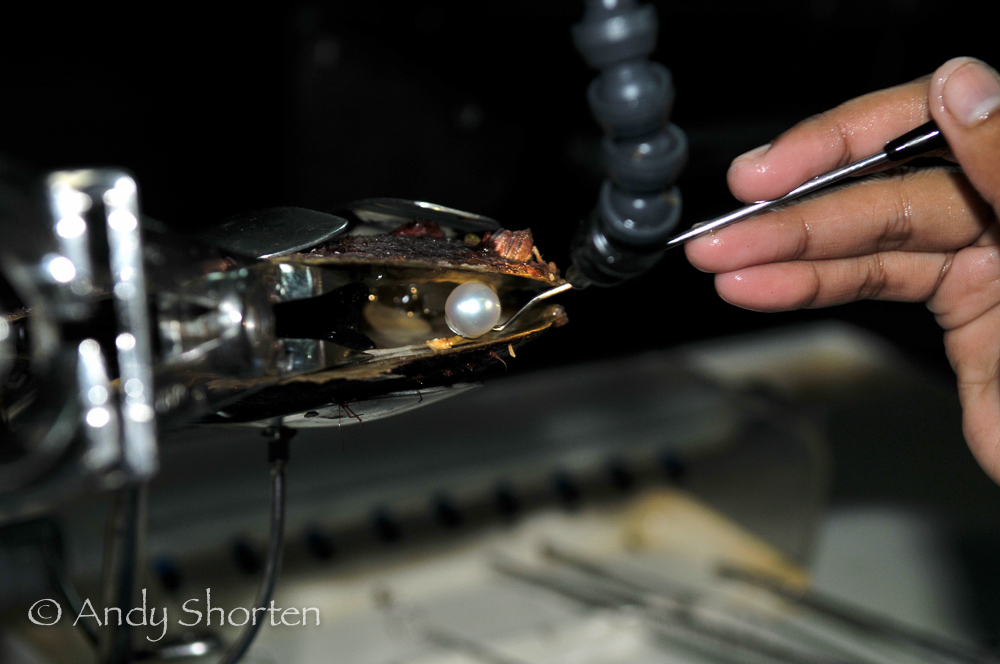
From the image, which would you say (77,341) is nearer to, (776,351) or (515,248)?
(515,248)

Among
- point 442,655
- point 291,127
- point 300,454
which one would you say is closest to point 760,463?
point 442,655

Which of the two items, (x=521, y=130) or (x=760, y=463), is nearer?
(x=521, y=130)

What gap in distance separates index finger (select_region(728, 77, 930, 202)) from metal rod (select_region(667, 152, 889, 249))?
0.07 meters

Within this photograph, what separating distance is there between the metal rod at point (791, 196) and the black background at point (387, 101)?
0.26 metres

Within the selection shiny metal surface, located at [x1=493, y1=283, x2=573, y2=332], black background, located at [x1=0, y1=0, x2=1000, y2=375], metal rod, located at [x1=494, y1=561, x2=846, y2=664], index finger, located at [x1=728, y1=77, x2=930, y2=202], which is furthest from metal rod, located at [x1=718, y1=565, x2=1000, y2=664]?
shiny metal surface, located at [x1=493, y1=283, x2=573, y2=332]

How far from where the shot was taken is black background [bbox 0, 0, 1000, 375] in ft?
2.57

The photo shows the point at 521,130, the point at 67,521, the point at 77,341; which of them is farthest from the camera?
the point at 521,130

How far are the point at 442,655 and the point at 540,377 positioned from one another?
0.39 metres

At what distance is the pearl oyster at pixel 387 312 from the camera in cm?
34

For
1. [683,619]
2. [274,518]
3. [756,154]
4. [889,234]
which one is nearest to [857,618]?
[683,619]

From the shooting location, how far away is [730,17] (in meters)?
1.05

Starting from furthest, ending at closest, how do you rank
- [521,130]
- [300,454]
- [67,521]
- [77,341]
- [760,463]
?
[760,463]
[521,130]
[300,454]
[67,521]
[77,341]

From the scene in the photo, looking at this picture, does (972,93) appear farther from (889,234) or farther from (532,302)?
(532,302)

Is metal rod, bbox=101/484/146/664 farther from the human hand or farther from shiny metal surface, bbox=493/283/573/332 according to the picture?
A: the human hand
